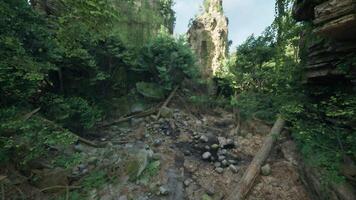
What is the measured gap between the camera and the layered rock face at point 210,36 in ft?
58.1

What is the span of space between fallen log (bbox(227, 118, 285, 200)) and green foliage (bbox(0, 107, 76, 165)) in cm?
468

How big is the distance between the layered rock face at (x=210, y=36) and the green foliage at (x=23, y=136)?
1278 centimetres

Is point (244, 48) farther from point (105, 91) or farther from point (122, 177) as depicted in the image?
point (122, 177)

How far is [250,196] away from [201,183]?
1.44 meters

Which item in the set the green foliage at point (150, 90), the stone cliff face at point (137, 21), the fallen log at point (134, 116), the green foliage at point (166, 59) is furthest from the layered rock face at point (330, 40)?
the stone cliff face at point (137, 21)

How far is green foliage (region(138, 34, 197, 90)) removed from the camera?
42.9 feet

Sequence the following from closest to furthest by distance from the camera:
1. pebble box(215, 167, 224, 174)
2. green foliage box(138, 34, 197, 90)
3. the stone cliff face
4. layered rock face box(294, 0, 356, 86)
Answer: layered rock face box(294, 0, 356, 86) → pebble box(215, 167, 224, 174) → green foliage box(138, 34, 197, 90) → the stone cliff face

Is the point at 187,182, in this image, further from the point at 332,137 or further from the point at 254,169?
the point at 332,137

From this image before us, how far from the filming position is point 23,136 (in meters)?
5.92

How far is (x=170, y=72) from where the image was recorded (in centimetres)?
1340

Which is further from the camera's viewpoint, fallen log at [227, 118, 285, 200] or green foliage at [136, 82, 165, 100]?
green foliage at [136, 82, 165, 100]

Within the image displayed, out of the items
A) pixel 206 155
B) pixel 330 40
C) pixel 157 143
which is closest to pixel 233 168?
pixel 206 155

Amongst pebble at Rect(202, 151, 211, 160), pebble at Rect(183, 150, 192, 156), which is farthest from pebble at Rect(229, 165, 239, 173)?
pebble at Rect(183, 150, 192, 156)

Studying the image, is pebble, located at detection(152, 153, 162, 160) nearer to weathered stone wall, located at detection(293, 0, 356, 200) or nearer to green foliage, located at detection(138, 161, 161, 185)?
green foliage, located at detection(138, 161, 161, 185)
